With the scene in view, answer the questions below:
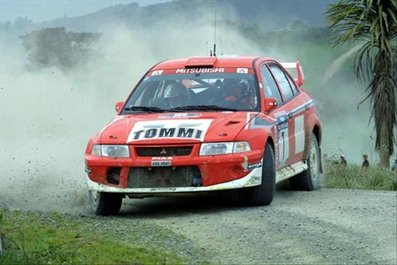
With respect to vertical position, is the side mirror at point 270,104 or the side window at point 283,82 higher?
the side window at point 283,82

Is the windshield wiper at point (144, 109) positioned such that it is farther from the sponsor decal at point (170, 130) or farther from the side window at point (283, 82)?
the side window at point (283, 82)

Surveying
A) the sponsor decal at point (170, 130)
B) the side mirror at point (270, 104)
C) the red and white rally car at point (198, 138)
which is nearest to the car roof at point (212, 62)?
the red and white rally car at point (198, 138)

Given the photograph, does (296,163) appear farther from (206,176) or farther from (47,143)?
(47,143)

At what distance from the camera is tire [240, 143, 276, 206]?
Result: 436 inches

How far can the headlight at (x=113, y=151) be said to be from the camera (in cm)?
1090

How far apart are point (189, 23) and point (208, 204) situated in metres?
20.9

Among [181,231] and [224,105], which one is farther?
[224,105]

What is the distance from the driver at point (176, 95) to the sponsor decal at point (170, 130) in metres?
0.78

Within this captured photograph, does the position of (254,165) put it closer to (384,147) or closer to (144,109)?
(144,109)

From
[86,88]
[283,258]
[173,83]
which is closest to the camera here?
[283,258]

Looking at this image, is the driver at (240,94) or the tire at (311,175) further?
the tire at (311,175)

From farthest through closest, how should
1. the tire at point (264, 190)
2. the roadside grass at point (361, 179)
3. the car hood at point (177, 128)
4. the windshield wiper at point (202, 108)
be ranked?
1. the roadside grass at point (361, 179)
2. the windshield wiper at point (202, 108)
3. the tire at point (264, 190)
4. the car hood at point (177, 128)

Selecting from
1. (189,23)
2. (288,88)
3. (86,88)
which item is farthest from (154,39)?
(288,88)

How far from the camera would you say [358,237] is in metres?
9.28
